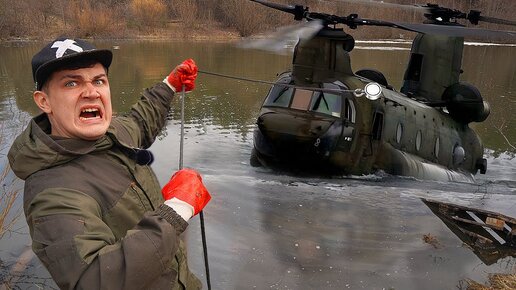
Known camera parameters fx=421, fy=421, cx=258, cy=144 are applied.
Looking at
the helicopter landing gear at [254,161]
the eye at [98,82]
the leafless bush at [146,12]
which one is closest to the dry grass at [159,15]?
the leafless bush at [146,12]

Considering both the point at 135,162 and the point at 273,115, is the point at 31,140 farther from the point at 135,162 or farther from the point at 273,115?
the point at 273,115

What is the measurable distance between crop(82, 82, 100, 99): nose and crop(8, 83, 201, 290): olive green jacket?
0.21 metres

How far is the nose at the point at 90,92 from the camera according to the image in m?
2.11

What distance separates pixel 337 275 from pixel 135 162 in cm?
347

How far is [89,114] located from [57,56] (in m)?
0.33

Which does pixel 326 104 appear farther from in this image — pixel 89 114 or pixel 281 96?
pixel 89 114

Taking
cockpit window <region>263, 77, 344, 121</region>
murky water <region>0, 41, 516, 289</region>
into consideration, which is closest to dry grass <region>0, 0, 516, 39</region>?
murky water <region>0, 41, 516, 289</region>

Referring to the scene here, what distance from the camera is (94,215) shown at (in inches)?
74.8

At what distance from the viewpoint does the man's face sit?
2.07 metres

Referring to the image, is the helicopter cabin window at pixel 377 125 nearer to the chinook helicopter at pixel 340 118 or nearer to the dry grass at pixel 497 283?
the chinook helicopter at pixel 340 118

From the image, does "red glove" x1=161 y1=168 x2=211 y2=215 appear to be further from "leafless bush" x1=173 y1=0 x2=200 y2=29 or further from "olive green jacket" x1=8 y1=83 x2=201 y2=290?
"leafless bush" x1=173 y1=0 x2=200 y2=29

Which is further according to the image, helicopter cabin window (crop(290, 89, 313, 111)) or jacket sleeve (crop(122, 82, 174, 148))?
helicopter cabin window (crop(290, 89, 313, 111))

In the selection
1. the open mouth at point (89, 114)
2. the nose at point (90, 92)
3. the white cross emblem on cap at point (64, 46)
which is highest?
the white cross emblem on cap at point (64, 46)

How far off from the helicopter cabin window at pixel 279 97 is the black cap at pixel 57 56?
613 cm
